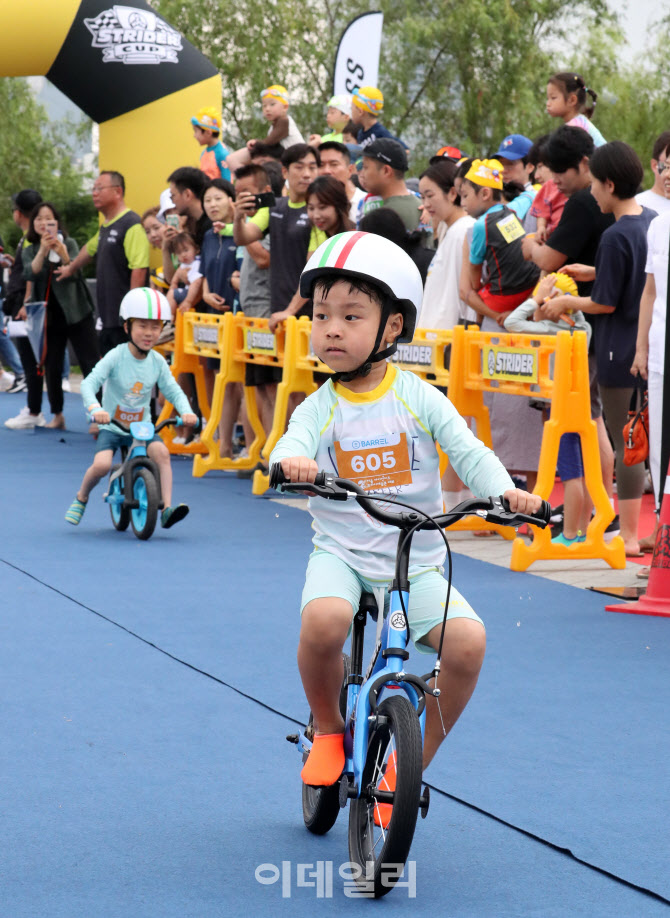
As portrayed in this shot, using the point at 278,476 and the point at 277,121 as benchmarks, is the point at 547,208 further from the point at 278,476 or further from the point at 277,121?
the point at 278,476

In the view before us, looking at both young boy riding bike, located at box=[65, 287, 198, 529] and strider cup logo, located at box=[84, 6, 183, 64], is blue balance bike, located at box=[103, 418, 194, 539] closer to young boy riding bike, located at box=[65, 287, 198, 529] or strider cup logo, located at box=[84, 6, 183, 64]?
young boy riding bike, located at box=[65, 287, 198, 529]

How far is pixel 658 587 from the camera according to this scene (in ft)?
22.0

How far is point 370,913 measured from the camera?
3.30 metres

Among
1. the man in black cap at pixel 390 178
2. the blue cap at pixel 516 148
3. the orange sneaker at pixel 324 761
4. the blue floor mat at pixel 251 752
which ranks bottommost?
the blue floor mat at pixel 251 752

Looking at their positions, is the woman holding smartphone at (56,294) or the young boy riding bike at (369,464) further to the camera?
the woman holding smartphone at (56,294)

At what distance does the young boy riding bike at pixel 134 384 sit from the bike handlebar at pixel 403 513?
5655 mm

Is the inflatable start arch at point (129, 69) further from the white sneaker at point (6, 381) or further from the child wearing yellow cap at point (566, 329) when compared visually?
the child wearing yellow cap at point (566, 329)

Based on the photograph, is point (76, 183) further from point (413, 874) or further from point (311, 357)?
point (413, 874)

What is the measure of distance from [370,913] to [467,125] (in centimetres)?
3763

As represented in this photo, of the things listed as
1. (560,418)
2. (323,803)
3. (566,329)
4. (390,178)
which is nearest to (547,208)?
(566,329)

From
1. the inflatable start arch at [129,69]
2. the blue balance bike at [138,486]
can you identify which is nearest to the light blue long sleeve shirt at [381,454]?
the blue balance bike at [138,486]

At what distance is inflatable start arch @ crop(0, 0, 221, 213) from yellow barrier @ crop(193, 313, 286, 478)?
4.37 meters

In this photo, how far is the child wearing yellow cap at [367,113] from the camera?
479 inches

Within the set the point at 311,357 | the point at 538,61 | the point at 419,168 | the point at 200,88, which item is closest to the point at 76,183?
the point at 419,168
